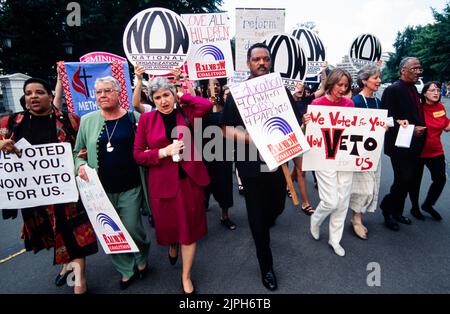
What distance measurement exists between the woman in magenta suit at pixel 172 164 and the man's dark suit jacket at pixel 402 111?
2489mm

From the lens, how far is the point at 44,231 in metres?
2.68

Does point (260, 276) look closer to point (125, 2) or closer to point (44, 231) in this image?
point (44, 231)

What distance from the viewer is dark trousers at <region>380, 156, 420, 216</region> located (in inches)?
143

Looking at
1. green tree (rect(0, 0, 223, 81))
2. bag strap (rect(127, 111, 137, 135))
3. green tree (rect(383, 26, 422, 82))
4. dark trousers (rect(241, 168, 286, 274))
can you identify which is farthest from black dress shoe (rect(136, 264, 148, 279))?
green tree (rect(383, 26, 422, 82))

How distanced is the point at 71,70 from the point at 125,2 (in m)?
Result: 15.0

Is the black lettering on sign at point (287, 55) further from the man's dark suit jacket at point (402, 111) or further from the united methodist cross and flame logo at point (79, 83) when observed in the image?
the united methodist cross and flame logo at point (79, 83)

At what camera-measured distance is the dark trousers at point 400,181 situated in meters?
3.62

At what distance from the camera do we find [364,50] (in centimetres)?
536

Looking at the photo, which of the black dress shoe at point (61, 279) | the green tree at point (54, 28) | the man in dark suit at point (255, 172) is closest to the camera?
the man in dark suit at point (255, 172)

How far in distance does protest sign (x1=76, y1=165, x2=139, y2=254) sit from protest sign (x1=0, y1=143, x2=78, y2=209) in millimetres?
159

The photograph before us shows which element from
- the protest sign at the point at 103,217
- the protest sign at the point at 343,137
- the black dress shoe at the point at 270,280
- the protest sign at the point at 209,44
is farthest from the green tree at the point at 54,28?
the black dress shoe at the point at 270,280

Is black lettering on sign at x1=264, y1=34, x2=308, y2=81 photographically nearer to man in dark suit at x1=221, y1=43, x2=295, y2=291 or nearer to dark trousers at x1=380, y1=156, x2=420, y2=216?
man in dark suit at x1=221, y1=43, x2=295, y2=291
